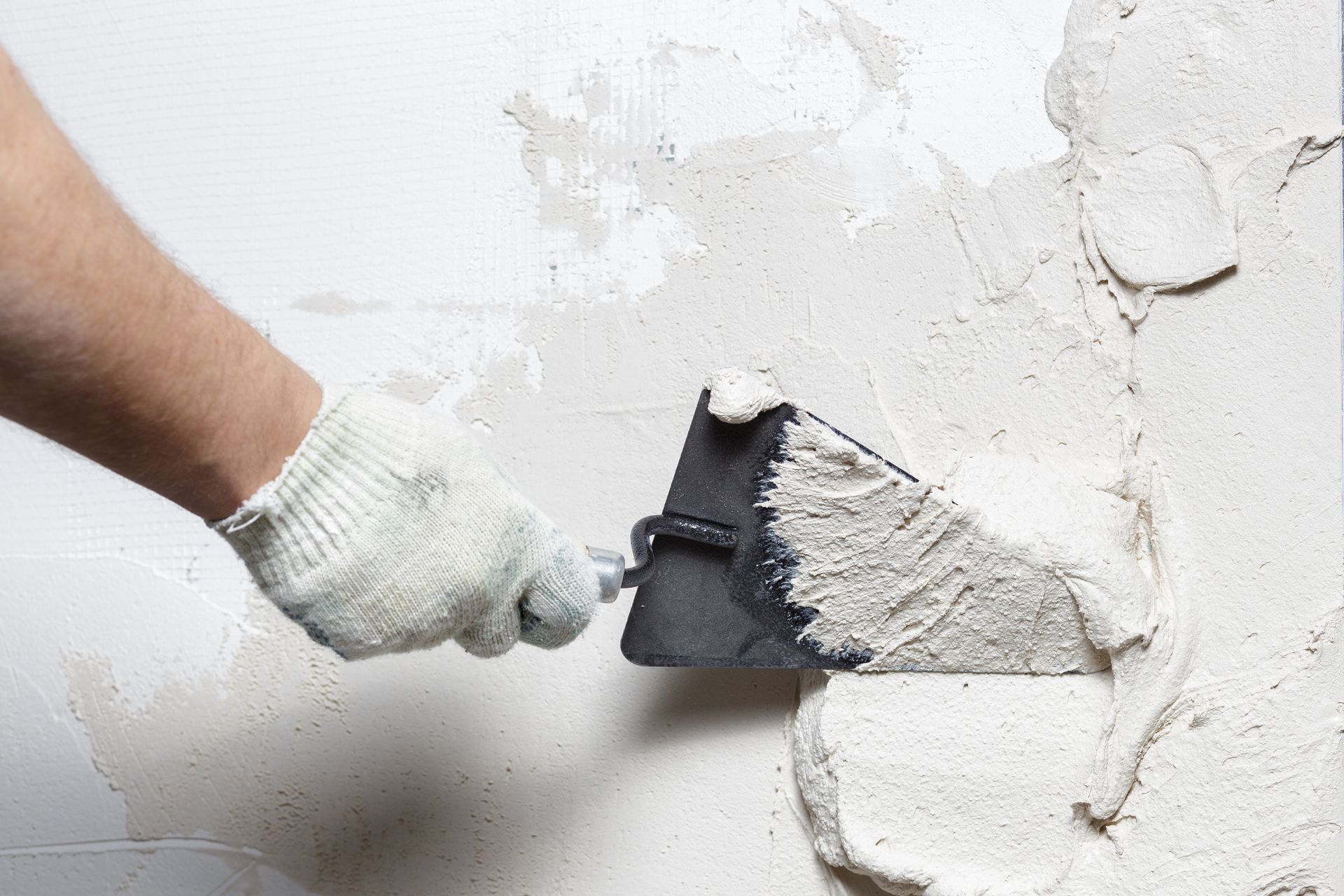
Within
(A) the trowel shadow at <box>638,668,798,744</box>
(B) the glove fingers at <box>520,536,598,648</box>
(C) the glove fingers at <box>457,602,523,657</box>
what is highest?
(B) the glove fingers at <box>520,536,598,648</box>

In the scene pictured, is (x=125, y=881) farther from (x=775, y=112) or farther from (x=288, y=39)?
(x=775, y=112)

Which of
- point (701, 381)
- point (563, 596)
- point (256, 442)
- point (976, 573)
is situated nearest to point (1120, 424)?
point (976, 573)

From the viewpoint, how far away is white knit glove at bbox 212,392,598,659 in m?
0.92

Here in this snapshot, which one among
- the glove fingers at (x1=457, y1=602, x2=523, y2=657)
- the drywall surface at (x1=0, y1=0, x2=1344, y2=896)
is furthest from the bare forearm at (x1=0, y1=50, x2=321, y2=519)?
the drywall surface at (x1=0, y1=0, x2=1344, y2=896)

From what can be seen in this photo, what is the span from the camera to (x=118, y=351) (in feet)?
2.52

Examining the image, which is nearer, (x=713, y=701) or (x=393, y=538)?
(x=393, y=538)

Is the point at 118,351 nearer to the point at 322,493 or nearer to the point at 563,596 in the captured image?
the point at 322,493

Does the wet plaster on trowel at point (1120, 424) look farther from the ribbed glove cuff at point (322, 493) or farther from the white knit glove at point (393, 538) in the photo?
the ribbed glove cuff at point (322, 493)

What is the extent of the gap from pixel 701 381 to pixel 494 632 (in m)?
0.45

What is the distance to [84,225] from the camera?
2.45ft

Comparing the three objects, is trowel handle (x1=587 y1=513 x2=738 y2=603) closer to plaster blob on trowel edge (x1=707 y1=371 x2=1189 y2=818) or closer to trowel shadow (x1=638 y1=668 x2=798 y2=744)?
plaster blob on trowel edge (x1=707 y1=371 x2=1189 y2=818)

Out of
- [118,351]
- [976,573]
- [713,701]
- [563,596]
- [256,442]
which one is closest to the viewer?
[118,351]

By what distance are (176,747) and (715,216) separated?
1.06 meters

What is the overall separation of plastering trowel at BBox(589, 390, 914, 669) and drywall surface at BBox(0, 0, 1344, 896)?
0.10 metres
